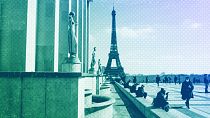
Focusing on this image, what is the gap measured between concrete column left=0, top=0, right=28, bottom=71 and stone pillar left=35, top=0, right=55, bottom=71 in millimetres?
3183

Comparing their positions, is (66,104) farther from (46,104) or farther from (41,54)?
(41,54)

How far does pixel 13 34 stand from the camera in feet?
26.5

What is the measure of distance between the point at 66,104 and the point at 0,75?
5.99ft

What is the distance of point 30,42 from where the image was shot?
8.49 m

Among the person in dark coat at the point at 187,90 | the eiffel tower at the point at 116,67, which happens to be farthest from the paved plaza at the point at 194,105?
the eiffel tower at the point at 116,67

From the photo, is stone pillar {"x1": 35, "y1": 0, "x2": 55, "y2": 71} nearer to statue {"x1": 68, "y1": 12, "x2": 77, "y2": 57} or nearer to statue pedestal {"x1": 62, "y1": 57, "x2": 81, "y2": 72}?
statue {"x1": 68, "y1": 12, "x2": 77, "y2": 57}

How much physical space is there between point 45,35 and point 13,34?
348cm

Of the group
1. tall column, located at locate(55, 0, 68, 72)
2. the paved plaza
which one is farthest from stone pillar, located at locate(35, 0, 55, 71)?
the paved plaza

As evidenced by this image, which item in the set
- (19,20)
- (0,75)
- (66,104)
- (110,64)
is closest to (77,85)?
(66,104)

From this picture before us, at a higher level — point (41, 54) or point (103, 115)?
point (41, 54)

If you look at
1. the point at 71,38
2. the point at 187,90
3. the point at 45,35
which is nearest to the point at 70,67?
the point at 71,38

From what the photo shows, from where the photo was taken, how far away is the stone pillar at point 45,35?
11367mm

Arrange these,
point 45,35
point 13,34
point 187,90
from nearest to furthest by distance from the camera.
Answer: point 13,34 → point 45,35 → point 187,90

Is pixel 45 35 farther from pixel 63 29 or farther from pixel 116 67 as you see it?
pixel 116 67
